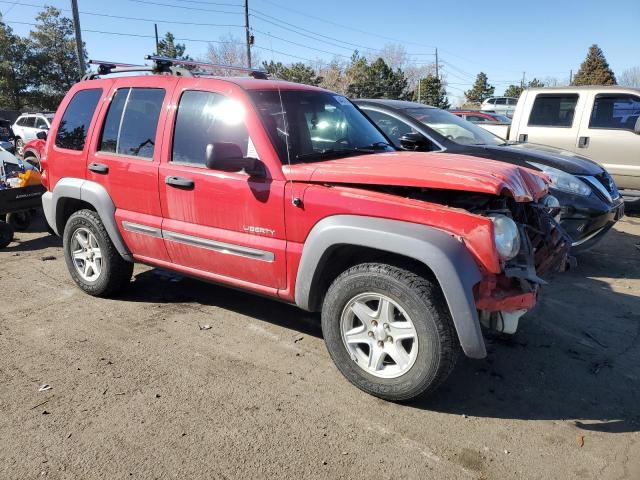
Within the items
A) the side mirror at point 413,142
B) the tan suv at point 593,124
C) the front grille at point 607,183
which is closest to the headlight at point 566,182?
the front grille at point 607,183

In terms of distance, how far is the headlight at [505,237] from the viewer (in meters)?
2.80

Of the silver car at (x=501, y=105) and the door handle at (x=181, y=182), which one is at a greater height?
the silver car at (x=501, y=105)

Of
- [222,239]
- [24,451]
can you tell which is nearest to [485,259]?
[222,239]

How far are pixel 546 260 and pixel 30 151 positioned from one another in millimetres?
11752

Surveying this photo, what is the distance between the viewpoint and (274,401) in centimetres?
312

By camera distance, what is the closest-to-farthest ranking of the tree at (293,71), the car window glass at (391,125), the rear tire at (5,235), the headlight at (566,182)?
the headlight at (566,182) < the car window glass at (391,125) < the rear tire at (5,235) < the tree at (293,71)

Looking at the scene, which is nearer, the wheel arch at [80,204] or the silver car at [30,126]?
the wheel arch at [80,204]

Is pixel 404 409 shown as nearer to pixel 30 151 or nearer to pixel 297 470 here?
pixel 297 470

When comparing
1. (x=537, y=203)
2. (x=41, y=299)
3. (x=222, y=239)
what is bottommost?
(x=41, y=299)

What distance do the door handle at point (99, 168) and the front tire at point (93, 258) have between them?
45cm

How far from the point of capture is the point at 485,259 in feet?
8.89

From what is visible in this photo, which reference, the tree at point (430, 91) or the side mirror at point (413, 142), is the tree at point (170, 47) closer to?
the tree at point (430, 91)

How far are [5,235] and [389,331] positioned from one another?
5.88 metres

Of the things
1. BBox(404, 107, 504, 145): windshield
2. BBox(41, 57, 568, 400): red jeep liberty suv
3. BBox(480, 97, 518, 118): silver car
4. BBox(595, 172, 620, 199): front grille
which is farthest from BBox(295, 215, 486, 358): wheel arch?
BBox(480, 97, 518, 118): silver car
